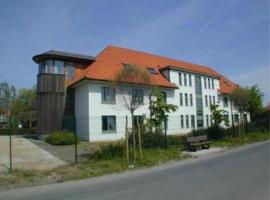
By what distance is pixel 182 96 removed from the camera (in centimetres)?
3562

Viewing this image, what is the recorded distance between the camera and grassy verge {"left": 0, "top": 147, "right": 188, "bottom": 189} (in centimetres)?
947

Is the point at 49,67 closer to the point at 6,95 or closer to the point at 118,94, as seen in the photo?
the point at 118,94

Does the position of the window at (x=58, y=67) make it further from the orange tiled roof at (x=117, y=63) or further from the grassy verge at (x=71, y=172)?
the grassy verge at (x=71, y=172)

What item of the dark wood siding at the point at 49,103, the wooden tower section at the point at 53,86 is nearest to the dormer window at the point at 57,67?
the wooden tower section at the point at 53,86

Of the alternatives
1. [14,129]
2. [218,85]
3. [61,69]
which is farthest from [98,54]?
[218,85]

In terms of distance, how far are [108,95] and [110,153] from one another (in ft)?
44.9

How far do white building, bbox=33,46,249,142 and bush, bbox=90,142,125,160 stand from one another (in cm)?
443

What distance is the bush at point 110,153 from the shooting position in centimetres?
1346

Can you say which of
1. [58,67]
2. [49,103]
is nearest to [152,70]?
[58,67]

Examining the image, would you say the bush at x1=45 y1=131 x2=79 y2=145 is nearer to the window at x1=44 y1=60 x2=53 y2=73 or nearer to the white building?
the white building

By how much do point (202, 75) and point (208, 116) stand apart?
6.35 m

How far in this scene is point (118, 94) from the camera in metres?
25.2

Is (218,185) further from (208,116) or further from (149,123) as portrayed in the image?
(208,116)

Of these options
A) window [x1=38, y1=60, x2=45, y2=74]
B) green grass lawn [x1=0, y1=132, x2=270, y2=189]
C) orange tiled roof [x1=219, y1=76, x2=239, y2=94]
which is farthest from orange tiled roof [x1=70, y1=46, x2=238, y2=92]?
green grass lawn [x1=0, y1=132, x2=270, y2=189]
